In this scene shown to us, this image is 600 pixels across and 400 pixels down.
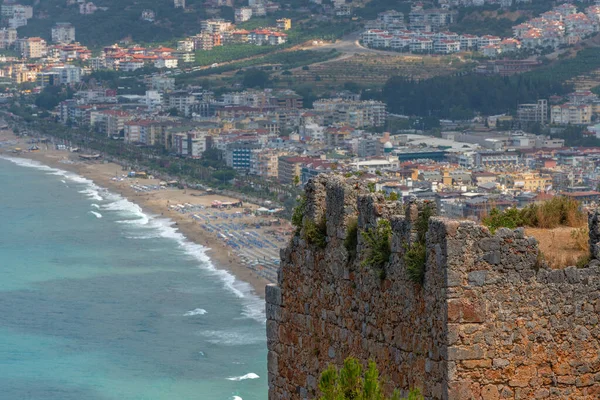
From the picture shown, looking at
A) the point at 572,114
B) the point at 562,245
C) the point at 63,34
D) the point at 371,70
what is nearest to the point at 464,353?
the point at 562,245

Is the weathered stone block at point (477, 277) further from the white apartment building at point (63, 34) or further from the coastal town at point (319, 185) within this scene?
the white apartment building at point (63, 34)

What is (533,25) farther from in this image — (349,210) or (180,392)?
(349,210)

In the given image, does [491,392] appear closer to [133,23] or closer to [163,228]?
[163,228]

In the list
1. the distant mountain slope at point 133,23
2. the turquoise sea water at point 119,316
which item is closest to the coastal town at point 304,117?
the distant mountain slope at point 133,23

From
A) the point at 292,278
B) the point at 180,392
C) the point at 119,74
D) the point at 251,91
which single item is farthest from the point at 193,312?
the point at 119,74

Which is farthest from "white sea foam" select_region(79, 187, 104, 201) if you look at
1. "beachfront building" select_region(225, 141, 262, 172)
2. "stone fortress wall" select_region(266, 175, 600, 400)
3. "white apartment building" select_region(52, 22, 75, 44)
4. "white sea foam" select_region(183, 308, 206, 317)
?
"white apartment building" select_region(52, 22, 75, 44)
